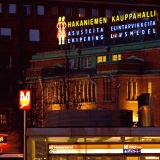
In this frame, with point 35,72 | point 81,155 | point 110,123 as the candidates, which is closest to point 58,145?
point 81,155

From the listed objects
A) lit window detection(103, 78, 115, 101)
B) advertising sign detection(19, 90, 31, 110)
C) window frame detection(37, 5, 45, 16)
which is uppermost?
window frame detection(37, 5, 45, 16)

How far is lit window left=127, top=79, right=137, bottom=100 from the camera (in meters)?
102

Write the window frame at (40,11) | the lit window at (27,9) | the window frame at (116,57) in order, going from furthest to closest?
the window frame at (40,11) → the lit window at (27,9) → the window frame at (116,57)

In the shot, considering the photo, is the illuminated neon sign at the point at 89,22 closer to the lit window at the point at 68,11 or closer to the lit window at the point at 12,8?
the lit window at the point at 12,8

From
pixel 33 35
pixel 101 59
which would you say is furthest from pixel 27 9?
pixel 101 59

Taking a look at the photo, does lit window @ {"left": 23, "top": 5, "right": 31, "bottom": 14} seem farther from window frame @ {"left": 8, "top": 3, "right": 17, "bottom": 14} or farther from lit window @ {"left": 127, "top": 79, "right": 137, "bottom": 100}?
lit window @ {"left": 127, "top": 79, "right": 137, "bottom": 100}

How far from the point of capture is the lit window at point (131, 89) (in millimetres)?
102250

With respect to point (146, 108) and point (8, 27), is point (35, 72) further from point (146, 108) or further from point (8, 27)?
point (146, 108)

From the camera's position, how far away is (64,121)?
5403 centimetres

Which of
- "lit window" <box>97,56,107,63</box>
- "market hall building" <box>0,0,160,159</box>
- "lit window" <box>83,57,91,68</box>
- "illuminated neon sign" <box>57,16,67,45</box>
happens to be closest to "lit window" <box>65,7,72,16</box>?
"market hall building" <box>0,0,160,159</box>

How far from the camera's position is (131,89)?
4055 inches

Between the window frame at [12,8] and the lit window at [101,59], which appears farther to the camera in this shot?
the window frame at [12,8]

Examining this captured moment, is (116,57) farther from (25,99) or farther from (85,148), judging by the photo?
(85,148)

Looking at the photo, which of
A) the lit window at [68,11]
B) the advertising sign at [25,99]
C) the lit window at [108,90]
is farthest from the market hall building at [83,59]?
the advertising sign at [25,99]
